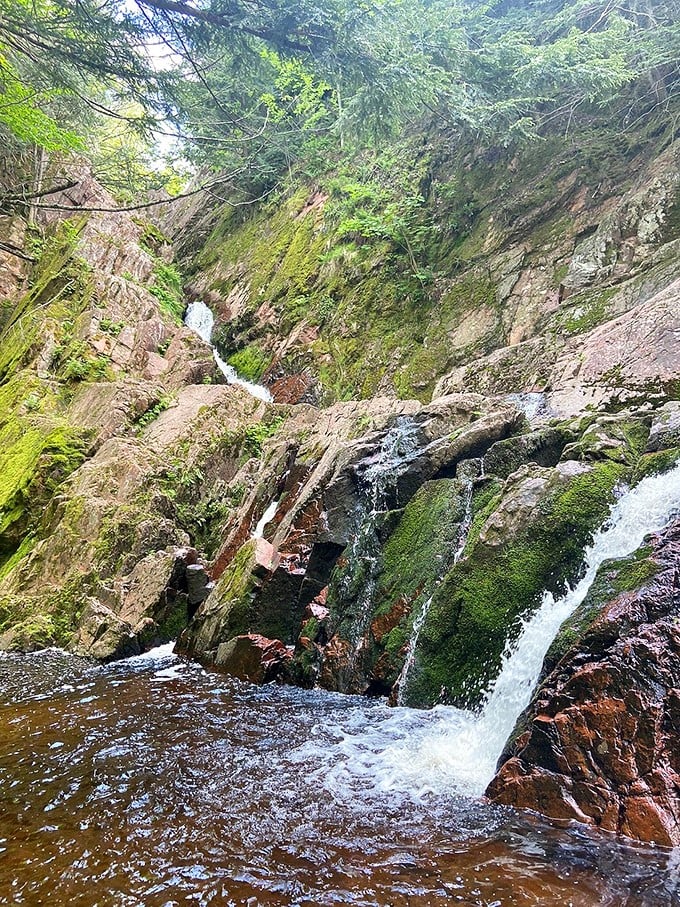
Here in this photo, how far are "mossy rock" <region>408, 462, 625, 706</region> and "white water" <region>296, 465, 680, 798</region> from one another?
17cm

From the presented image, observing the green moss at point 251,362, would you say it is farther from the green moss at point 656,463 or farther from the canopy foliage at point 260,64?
the green moss at point 656,463

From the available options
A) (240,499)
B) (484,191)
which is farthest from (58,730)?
(484,191)

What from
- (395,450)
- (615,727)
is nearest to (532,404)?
(395,450)

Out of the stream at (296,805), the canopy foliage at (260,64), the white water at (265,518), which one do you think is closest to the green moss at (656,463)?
the stream at (296,805)

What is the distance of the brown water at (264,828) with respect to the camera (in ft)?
10.7

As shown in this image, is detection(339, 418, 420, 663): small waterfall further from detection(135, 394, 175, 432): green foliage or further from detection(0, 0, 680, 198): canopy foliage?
detection(135, 394, 175, 432): green foliage

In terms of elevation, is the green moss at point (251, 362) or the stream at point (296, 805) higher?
the green moss at point (251, 362)

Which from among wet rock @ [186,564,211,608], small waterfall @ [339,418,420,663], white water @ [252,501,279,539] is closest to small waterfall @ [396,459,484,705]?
small waterfall @ [339,418,420,663]

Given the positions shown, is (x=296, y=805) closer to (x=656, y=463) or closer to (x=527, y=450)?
(x=656, y=463)

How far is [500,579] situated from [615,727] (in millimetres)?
2370

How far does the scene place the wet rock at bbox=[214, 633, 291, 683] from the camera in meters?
8.28

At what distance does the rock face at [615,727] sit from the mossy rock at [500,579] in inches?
51.3

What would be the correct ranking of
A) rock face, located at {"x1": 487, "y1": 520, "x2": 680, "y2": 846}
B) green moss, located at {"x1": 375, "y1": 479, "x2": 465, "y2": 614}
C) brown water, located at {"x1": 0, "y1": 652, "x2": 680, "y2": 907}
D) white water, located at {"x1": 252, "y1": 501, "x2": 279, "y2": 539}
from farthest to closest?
white water, located at {"x1": 252, "y1": 501, "x2": 279, "y2": 539} < green moss, located at {"x1": 375, "y1": 479, "x2": 465, "y2": 614} < rock face, located at {"x1": 487, "y1": 520, "x2": 680, "y2": 846} < brown water, located at {"x1": 0, "y1": 652, "x2": 680, "y2": 907}

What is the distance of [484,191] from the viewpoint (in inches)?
696
